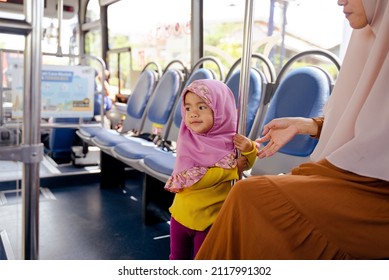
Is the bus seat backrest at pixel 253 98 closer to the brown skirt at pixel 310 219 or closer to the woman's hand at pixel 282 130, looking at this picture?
the woman's hand at pixel 282 130

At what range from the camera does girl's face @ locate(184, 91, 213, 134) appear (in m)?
1.51

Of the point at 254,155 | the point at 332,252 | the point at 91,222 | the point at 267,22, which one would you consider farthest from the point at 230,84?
the point at 332,252

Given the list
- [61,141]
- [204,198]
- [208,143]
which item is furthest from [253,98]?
[61,141]

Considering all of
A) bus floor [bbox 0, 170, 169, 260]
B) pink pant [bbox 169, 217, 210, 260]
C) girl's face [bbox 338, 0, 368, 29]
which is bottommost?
bus floor [bbox 0, 170, 169, 260]

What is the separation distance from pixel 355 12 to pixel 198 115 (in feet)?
2.07

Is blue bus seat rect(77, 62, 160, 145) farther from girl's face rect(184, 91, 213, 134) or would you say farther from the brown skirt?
the brown skirt

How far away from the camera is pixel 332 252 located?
1.03 m

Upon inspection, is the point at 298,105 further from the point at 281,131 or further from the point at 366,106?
the point at 366,106

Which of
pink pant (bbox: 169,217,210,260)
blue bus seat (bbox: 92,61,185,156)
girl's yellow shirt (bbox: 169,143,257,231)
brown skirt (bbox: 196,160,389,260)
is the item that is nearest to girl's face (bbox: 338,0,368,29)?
brown skirt (bbox: 196,160,389,260)

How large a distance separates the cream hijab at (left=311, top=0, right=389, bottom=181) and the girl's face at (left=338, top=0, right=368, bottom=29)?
0.02 metres

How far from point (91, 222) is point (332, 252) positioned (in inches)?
78.2

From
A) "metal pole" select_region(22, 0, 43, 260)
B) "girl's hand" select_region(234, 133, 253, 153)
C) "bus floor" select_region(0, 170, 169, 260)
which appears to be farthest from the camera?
"bus floor" select_region(0, 170, 169, 260)

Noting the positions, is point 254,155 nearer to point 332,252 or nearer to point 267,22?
point 332,252

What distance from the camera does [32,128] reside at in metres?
1.00
